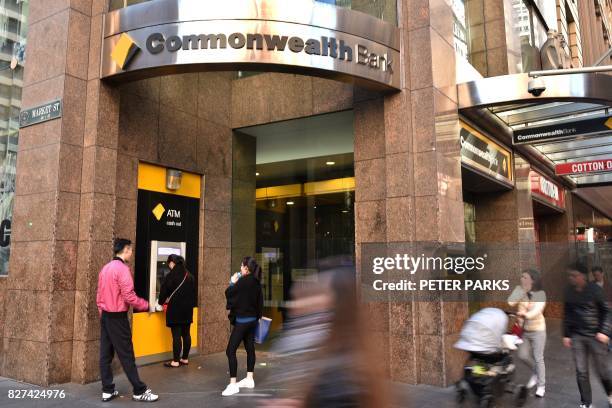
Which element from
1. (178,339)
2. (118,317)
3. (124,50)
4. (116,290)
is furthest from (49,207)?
(178,339)

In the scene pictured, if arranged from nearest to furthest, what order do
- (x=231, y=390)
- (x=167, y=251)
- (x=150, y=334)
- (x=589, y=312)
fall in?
(x=589, y=312) < (x=231, y=390) < (x=150, y=334) < (x=167, y=251)

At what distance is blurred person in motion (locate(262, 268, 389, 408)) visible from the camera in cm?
214

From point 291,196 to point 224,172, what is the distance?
142 centimetres

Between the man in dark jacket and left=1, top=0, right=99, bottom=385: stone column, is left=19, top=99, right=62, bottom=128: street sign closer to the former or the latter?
left=1, top=0, right=99, bottom=385: stone column

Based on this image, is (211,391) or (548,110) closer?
(211,391)

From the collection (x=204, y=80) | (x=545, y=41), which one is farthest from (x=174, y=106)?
(x=545, y=41)

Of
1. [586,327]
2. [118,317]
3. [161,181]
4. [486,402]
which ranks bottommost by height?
[486,402]

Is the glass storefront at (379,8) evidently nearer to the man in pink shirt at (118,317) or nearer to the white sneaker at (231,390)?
the man in pink shirt at (118,317)

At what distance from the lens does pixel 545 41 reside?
14.4 meters

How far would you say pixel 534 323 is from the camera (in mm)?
6699

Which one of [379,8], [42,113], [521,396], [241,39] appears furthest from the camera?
[379,8]

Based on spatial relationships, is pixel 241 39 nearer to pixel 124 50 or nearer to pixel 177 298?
→ pixel 124 50

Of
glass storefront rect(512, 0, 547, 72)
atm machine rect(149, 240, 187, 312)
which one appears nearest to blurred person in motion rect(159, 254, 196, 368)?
atm machine rect(149, 240, 187, 312)

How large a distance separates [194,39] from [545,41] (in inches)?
454
